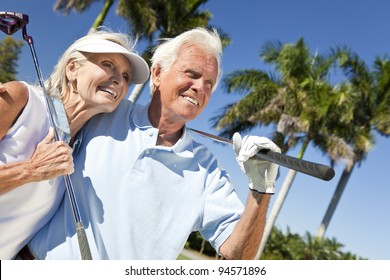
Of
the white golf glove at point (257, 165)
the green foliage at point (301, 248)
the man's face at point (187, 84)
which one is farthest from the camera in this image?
the green foliage at point (301, 248)

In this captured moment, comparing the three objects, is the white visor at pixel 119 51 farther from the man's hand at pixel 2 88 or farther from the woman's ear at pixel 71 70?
the man's hand at pixel 2 88

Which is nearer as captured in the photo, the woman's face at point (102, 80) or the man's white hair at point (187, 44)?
the woman's face at point (102, 80)

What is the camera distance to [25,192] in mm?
1216

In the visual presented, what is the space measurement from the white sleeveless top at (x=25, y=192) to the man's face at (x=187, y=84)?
359 mm

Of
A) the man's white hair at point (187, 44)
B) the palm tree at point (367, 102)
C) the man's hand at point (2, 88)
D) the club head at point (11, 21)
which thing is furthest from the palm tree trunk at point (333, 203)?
the man's hand at point (2, 88)

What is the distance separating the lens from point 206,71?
1.46 m

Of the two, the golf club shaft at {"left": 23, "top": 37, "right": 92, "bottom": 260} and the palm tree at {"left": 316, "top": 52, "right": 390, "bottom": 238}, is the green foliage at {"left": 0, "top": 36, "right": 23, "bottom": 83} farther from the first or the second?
the palm tree at {"left": 316, "top": 52, "right": 390, "bottom": 238}

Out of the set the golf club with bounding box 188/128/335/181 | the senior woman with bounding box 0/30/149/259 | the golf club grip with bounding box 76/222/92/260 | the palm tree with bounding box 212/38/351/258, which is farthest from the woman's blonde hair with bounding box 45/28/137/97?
the palm tree with bounding box 212/38/351/258

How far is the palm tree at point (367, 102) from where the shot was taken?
35.6 feet

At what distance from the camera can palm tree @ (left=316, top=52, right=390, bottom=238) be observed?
10.9 meters

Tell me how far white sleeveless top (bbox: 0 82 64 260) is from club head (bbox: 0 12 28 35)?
0.67ft

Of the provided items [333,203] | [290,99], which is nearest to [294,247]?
[333,203]
